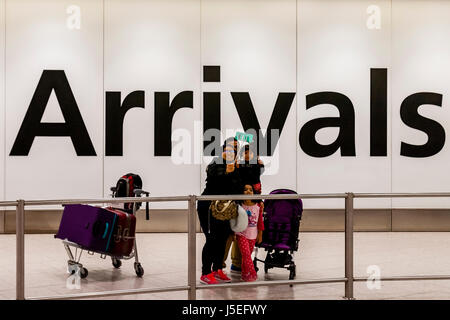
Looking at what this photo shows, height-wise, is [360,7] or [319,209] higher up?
[360,7]

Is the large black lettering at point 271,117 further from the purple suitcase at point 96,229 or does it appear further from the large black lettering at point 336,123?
the purple suitcase at point 96,229

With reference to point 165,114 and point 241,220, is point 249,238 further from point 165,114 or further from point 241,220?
point 165,114

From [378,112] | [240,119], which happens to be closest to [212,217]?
[240,119]

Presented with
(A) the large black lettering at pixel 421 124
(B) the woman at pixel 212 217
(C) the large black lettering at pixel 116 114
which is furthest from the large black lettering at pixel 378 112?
(B) the woman at pixel 212 217

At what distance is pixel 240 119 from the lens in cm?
1266

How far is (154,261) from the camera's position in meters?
9.62

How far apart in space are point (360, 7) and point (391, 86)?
1.60 metres

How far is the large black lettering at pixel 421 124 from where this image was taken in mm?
12844

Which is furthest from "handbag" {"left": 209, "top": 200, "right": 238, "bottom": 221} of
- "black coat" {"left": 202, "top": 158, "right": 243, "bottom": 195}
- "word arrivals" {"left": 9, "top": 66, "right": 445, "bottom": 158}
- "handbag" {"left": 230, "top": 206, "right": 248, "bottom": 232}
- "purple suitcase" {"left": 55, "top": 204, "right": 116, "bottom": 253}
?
"word arrivals" {"left": 9, "top": 66, "right": 445, "bottom": 158}

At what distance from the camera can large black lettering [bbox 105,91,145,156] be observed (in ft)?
40.9

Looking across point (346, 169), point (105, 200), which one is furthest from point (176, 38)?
point (105, 200)

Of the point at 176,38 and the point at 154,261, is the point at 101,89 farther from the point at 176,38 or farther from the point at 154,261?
the point at 154,261
